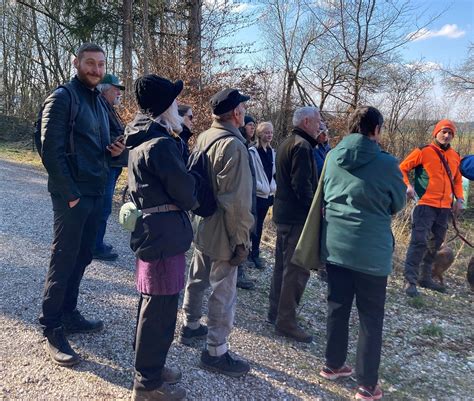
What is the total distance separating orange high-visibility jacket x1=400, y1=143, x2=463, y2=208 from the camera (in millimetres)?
5730

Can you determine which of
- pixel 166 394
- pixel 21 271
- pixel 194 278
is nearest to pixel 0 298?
pixel 21 271

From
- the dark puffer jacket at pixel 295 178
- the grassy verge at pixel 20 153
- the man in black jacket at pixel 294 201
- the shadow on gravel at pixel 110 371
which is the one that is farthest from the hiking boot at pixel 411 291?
the grassy verge at pixel 20 153

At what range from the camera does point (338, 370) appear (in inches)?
135

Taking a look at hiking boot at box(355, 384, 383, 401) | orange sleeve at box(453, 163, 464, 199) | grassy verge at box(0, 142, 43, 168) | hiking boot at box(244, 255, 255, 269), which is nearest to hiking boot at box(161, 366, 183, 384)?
hiking boot at box(355, 384, 383, 401)

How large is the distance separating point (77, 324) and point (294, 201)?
6.82ft

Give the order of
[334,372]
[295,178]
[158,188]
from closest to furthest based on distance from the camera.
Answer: [158,188] → [334,372] → [295,178]

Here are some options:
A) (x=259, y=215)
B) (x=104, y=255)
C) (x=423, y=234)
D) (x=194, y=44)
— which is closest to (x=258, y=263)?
(x=259, y=215)

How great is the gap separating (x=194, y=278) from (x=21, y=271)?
7.07ft

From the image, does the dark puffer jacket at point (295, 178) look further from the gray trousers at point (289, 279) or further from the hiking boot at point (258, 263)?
the hiking boot at point (258, 263)

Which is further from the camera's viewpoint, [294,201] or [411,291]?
[411,291]

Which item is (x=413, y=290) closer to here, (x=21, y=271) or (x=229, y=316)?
(x=229, y=316)

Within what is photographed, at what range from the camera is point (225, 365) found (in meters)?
3.16

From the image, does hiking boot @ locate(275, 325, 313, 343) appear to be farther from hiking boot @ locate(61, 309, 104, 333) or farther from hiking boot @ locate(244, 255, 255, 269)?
hiking boot @ locate(244, 255, 255, 269)

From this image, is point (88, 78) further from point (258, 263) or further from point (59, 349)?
point (258, 263)
